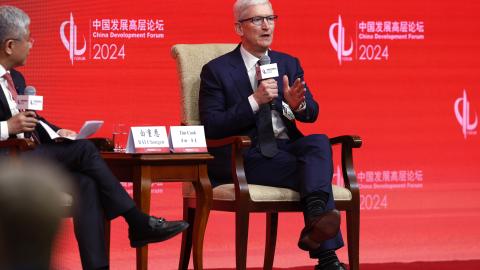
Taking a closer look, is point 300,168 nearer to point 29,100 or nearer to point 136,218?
point 136,218

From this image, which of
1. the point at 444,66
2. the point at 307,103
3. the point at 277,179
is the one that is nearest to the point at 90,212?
the point at 277,179

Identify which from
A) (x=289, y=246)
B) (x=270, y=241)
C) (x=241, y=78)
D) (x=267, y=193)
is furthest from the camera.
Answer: (x=289, y=246)

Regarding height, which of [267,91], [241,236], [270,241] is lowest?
[270,241]

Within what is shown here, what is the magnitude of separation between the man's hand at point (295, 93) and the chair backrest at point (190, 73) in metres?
0.52

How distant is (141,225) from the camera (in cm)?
293

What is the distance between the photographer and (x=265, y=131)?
139 inches

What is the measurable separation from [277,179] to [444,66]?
2200 mm

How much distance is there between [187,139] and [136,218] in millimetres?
510

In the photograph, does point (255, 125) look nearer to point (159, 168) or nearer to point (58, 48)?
point (159, 168)

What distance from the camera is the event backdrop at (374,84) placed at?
14.5 ft

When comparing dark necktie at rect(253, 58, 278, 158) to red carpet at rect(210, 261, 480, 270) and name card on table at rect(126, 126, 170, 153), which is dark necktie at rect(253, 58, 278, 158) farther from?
red carpet at rect(210, 261, 480, 270)

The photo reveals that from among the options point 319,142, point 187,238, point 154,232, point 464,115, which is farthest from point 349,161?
point 464,115

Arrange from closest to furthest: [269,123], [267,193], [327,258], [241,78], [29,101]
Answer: [29,101] < [327,258] < [267,193] < [269,123] < [241,78]

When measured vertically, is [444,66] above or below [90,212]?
above
